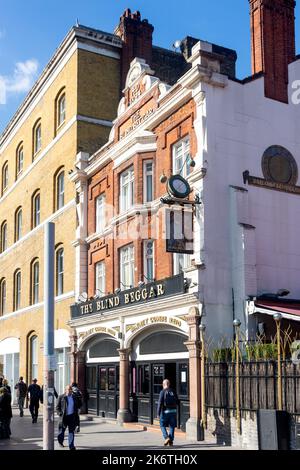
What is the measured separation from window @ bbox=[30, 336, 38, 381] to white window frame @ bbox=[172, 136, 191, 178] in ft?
51.5

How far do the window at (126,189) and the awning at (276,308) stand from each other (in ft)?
23.7

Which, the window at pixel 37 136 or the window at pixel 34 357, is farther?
the window at pixel 37 136

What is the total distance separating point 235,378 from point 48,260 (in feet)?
20.9

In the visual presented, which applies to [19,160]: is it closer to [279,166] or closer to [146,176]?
[146,176]

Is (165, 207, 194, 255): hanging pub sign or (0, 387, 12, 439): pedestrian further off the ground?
(165, 207, 194, 255): hanging pub sign

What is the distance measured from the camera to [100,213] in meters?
27.0

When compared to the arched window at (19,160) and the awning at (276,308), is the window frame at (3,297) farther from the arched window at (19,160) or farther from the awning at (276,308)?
the awning at (276,308)

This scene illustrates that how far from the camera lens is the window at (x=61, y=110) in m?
32.8

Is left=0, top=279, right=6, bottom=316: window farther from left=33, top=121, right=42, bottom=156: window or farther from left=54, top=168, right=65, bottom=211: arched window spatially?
left=54, top=168, right=65, bottom=211: arched window

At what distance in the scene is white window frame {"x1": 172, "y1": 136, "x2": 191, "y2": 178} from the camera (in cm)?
2084

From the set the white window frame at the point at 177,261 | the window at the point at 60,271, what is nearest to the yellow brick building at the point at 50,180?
the window at the point at 60,271

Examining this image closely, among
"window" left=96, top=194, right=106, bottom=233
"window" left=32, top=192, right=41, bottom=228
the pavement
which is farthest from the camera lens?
"window" left=32, top=192, right=41, bottom=228

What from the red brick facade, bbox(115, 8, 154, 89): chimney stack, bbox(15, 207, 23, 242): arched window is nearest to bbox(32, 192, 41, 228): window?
bbox(15, 207, 23, 242): arched window
